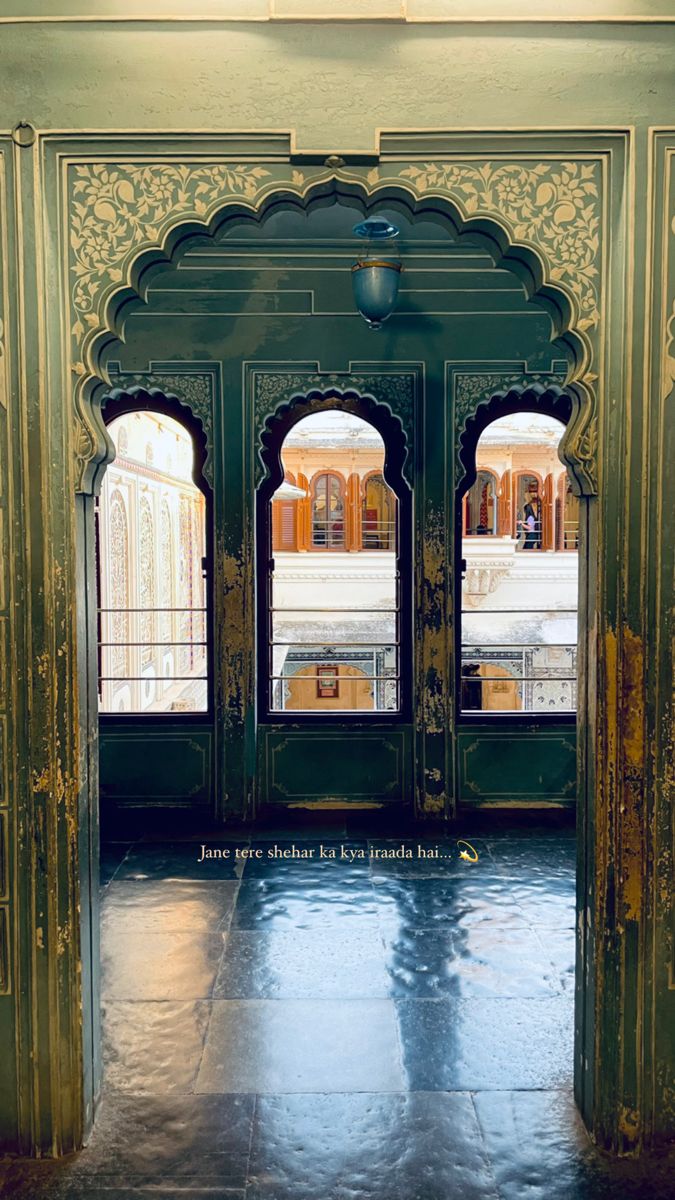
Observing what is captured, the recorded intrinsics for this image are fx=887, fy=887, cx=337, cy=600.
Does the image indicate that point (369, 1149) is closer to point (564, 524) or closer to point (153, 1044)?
point (153, 1044)

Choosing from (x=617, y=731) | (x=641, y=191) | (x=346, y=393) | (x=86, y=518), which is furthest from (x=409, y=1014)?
(x=346, y=393)

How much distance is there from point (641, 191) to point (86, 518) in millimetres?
2025

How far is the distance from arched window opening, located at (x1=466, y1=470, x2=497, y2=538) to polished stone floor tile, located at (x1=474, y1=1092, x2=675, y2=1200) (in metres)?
15.1

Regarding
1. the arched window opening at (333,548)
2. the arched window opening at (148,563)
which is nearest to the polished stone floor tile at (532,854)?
the arched window opening at (148,563)

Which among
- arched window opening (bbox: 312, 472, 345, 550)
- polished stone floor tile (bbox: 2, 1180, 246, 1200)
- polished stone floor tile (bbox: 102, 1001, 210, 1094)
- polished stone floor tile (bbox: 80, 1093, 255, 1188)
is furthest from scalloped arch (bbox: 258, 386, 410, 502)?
arched window opening (bbox: 312, 472, 345, 550)

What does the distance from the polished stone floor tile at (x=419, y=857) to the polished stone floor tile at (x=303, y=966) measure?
2.52ft

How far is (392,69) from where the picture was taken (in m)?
2.69

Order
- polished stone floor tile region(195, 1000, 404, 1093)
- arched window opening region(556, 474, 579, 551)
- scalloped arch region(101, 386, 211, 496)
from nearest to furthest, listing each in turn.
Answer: polished stone floor tile region(195, 1000, 404, 1093) → scalloped arch region(101, 386, 211, 496) → arched window opening region(556, 474, 579, 551)

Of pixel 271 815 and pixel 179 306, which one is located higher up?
pixel 179 306

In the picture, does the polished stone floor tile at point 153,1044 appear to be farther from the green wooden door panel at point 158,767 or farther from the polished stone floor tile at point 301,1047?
the green wooden door panel at point 158,767

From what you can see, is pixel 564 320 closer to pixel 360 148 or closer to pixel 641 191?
pixel 641 191

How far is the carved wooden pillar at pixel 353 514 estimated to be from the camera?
16422 millimetres

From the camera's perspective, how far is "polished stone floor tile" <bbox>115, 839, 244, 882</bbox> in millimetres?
5156

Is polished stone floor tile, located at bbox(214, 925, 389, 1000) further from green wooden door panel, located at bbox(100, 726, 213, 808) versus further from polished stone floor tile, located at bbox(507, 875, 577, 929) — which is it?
green wooden door panel, located at bbox(100, 726, 213, 808)
